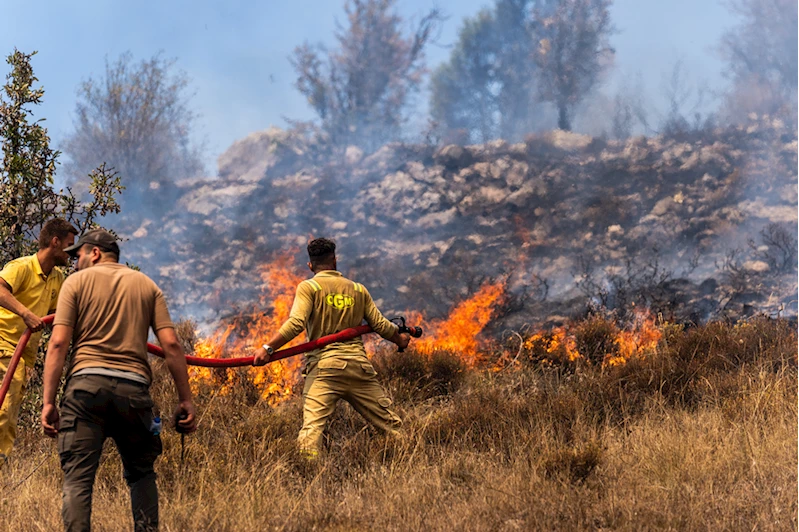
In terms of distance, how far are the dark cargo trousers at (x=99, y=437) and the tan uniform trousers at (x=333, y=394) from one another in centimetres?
167

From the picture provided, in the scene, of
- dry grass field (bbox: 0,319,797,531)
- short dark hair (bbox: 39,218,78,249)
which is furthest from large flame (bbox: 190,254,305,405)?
short dark hair (bbox: 39,218,78,249)

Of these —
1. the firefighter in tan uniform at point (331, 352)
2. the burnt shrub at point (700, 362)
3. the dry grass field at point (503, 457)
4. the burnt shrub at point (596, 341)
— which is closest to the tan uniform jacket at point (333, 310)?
the firefighter in tan uniform at point (331, 352)

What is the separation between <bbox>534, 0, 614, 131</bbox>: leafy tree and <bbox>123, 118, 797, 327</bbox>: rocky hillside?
1.25 meters

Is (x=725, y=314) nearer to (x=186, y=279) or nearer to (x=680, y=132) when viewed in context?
(x=680, y=132)

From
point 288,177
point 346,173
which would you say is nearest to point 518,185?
point 346,173

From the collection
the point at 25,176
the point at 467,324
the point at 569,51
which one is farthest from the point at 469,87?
the point at 25,176

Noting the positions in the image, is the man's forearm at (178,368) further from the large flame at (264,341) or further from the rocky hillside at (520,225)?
the rocky hillside at (520,225)

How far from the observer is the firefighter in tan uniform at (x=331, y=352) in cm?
537

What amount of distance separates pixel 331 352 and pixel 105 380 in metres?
2.12

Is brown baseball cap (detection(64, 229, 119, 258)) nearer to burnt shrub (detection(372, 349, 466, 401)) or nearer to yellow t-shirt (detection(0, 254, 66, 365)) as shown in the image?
yellow t-shirt (detection(0, 254, 66, 365))

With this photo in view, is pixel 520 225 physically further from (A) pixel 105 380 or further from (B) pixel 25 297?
(A) pixel 105 380

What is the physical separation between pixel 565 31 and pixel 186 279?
9.70m

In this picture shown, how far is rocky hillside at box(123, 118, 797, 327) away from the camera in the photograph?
38.8 feet

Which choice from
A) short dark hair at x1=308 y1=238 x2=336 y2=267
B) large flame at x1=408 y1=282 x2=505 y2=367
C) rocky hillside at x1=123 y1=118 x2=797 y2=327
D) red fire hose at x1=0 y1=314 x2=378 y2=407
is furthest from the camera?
rocky hillside at x1=123 y1=118 x2=797 y2=327
